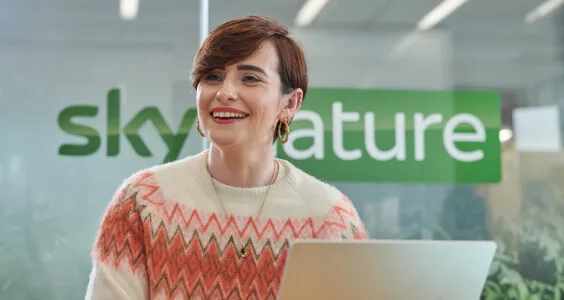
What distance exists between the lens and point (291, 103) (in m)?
2.17

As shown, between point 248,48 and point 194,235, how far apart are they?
0.50 m

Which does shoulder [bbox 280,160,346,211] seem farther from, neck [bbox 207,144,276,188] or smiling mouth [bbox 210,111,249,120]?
smiling mouth [bbox 210,111,249,120]

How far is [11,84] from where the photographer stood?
3795mm

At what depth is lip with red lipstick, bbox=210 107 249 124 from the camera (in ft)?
6.53

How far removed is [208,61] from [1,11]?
2224mm

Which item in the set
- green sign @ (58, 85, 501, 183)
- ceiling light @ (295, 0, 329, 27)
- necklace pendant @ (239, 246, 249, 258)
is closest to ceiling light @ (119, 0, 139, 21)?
green sign @ (58, 85, 501, 183)

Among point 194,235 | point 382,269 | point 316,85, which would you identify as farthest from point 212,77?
point 316,85

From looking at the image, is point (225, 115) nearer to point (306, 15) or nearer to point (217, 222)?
point (217, 222)

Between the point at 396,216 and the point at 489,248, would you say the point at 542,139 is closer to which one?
the point at 396,216

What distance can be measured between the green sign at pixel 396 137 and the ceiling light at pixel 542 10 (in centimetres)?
54

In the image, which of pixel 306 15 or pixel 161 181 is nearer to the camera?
pixel 161 181

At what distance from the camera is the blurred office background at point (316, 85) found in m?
3.76

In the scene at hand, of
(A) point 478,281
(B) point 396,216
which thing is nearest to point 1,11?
(B) point 396,216

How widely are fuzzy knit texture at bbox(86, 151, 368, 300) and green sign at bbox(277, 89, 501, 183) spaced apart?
1767 mm
